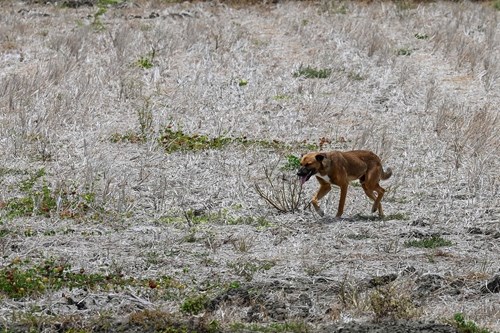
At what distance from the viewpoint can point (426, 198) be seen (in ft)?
39.3

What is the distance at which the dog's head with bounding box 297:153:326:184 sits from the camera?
10961 millimetres

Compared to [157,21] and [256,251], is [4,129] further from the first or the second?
[157,21]

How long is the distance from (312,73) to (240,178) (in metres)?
6.45

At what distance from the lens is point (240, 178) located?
12516 millimetres

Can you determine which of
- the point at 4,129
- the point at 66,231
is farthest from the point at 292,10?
the point at 66,231

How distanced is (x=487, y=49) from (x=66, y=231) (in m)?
13.0

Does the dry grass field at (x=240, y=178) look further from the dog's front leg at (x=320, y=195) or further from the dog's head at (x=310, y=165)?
the dog's head at (x=310, y=165)

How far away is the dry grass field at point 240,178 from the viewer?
8258mm

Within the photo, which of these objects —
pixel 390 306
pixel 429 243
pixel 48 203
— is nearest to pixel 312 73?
pixel 48 203

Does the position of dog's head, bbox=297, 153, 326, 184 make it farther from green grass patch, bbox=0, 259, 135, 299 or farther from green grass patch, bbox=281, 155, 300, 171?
green grass patch, bbox=0, 259, 135, 299

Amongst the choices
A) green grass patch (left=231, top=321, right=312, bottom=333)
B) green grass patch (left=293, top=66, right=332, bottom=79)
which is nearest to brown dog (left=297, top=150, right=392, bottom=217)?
green grass patch (left=231, top=321, right=312, bottom=333)

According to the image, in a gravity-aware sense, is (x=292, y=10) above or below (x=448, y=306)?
below

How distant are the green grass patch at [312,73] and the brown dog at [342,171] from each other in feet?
23.0

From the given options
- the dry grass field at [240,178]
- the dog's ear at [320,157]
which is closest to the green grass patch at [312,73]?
the dry grass field at [240,178]
